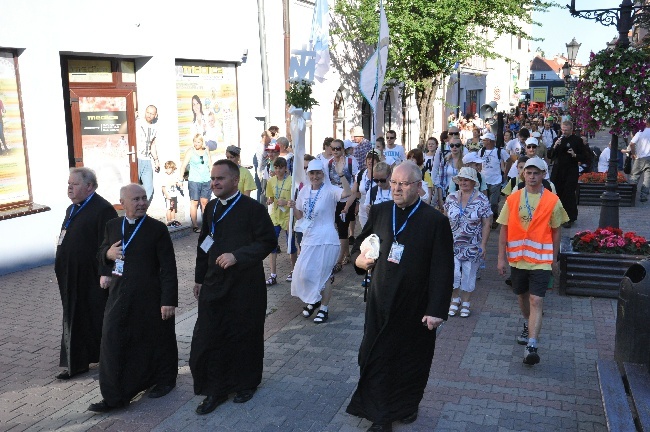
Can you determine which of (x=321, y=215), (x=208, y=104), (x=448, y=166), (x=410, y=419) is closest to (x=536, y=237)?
(x=410, y=419)

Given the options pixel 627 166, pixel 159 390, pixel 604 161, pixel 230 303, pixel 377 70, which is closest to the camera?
pixel 230 303

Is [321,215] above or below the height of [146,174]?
below

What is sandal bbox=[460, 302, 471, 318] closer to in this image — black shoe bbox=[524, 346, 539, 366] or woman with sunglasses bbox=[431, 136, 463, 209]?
black shoe bbox=[524, 346, 539, 366]

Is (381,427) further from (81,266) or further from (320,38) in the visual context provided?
(320,38)

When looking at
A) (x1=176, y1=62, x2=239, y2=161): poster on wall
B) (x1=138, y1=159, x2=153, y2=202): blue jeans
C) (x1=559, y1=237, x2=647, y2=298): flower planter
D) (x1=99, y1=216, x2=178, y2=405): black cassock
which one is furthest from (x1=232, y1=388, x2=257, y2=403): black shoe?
(x1=176, y1=62, x2=239, y2=161): poster on wall

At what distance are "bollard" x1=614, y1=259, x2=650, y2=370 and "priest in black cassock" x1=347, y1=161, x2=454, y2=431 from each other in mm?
1556

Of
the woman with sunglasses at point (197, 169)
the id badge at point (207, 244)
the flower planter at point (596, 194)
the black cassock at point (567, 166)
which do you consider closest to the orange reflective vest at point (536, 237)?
the id badge at point (207, 244)

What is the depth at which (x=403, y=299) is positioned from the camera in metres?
4.67

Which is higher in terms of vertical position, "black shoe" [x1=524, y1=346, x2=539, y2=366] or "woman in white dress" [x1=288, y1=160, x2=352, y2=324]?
"woman in white dress" [x1=288, y1=160, x2=352, y2=324]

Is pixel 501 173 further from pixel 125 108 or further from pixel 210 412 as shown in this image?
pixel 210 412

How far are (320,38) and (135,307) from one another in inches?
212

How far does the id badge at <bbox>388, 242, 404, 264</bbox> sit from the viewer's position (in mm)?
4668

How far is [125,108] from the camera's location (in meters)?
12.4

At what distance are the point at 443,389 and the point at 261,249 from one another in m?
1.89
